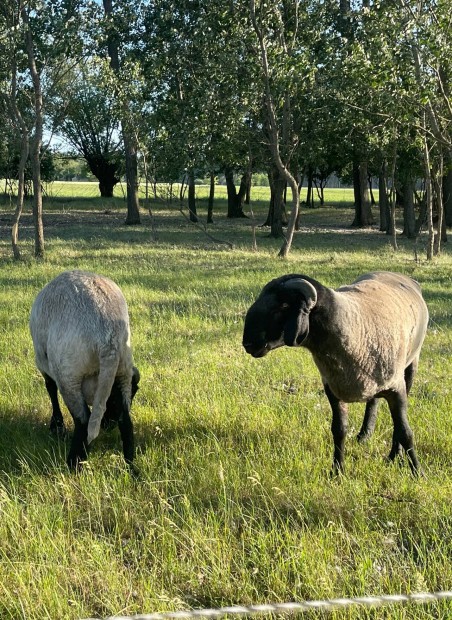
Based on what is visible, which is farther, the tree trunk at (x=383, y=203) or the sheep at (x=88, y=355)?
the tree trunk at (x=383, y=203)

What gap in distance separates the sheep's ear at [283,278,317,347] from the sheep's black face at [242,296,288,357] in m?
0.07

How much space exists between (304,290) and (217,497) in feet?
5.09

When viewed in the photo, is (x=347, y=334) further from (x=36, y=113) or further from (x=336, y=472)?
(x=36, y=113)

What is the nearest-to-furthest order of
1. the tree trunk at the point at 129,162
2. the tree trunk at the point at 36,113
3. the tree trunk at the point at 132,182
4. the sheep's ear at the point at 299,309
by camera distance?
the sheep's ear at the point at 299,309 < the tree trunk at the point at 36,113 < the tree trunk at the point at 129,162 < the tree trunk at the point at 132,182

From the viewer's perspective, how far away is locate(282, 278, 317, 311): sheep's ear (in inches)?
139

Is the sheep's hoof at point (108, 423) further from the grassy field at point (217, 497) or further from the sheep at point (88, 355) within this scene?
the grassy field at point (217, 497)

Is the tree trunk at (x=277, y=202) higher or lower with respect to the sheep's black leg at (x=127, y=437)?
higher

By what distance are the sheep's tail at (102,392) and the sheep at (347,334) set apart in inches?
48.7

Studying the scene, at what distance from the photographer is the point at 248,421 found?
532 cm

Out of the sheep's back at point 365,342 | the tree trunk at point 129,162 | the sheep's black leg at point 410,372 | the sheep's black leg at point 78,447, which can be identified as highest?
the tree trunk at point 129,162

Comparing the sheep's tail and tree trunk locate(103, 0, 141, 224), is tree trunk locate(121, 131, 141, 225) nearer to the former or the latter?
tree trunk locate(103, 0, 141, 224)

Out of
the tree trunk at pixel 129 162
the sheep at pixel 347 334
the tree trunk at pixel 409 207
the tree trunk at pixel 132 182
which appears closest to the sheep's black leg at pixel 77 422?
the sheep at pixel 347 334

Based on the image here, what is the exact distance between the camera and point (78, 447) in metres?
4.52

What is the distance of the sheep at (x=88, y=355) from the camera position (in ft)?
14.6
